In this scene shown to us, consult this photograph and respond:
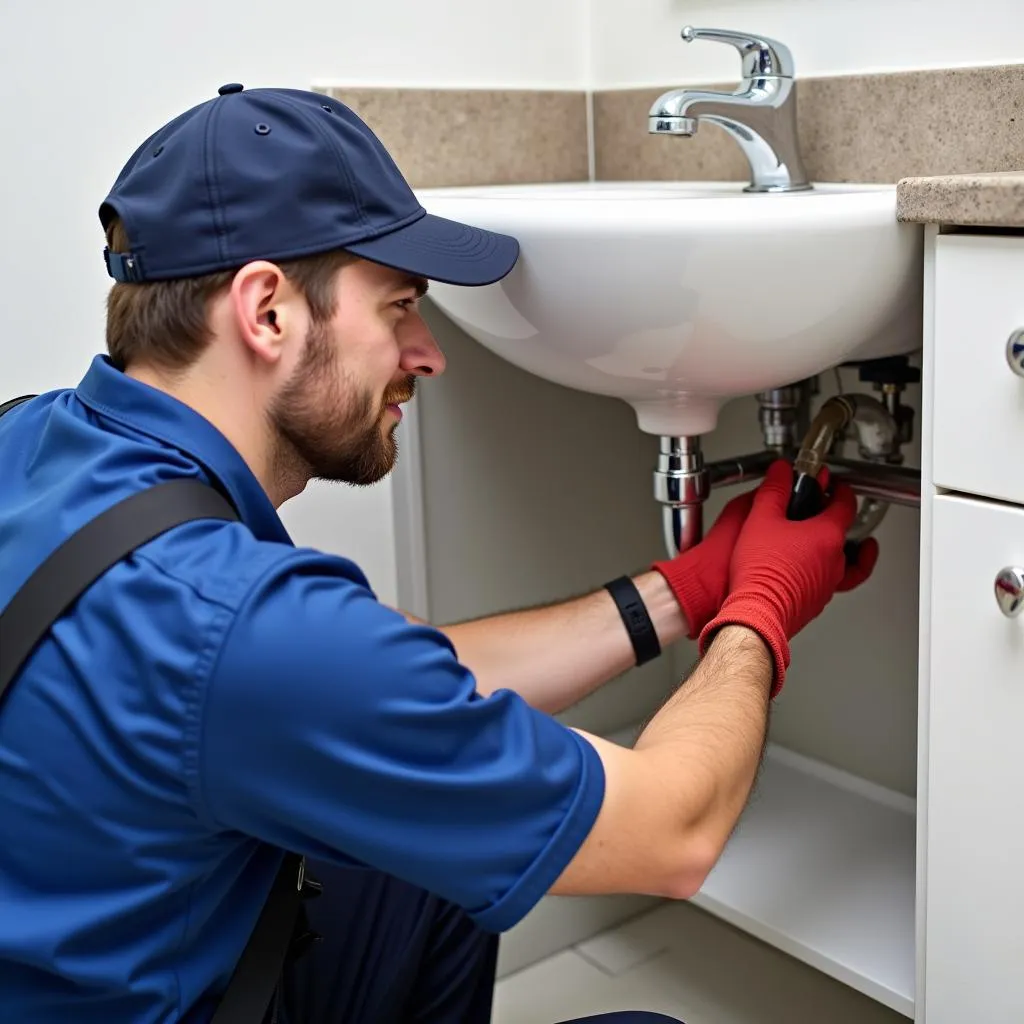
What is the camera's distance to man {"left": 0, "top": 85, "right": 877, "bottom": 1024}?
0.66 meters

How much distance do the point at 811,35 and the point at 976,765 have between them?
2.42 feet

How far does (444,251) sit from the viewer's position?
0.87 m

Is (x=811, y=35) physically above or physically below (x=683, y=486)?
above

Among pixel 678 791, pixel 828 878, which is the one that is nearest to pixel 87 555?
Answer: pixel 678 791

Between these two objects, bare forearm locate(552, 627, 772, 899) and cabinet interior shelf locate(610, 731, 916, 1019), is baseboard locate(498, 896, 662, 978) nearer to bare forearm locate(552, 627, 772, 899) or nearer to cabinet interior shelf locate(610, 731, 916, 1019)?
cabinet interior shelf locate(610, 731, 916, 1019)

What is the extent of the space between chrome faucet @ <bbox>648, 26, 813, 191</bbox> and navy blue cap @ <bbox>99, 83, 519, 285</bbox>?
0.34 m

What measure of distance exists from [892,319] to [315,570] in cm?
50

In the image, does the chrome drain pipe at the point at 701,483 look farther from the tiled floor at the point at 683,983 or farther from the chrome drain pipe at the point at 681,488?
the tiled floor at the point at 683,983

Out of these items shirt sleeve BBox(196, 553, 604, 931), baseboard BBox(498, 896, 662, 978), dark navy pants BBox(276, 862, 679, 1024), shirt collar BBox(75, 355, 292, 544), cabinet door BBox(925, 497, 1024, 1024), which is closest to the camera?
shirt sleeve BBox(196, 553, 604, 931)

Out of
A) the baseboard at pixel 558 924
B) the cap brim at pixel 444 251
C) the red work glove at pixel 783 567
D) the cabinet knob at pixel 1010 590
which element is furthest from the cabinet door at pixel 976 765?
the baseboard at pixel 558 924

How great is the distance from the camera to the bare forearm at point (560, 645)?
1.15m

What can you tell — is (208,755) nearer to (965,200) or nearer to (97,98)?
(965,200)

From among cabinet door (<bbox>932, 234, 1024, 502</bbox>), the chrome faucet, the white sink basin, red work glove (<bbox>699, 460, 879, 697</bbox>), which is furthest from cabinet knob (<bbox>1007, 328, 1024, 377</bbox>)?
the chrome faucet

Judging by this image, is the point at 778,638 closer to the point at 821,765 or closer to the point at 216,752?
the point at 216,752
